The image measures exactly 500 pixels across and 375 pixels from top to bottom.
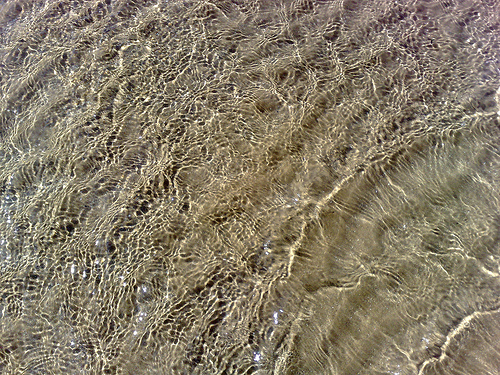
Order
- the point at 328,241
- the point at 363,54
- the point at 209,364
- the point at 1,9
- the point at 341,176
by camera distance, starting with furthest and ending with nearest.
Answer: the point at 1,9 < the point at 363,54 < the point at 341,176 < the point at 328,241 < the point at 209,364

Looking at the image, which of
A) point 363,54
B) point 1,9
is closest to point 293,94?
point 363,54

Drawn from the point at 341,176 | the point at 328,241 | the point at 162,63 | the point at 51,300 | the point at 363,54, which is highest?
the point at 363,54

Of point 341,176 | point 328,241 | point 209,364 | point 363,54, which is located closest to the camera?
point 209,364

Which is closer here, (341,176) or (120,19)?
(341,176)

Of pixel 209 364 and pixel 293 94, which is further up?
pixel 293 94

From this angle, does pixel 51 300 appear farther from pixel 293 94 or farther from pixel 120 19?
pixel 120 19

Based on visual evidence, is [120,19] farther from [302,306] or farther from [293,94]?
[302,306]
